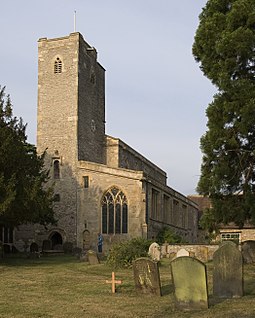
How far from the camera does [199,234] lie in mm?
53312

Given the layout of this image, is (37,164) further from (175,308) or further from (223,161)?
(175,308)

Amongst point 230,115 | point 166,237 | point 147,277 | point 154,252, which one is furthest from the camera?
point 166,237

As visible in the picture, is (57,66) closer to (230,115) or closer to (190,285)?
(230,115)

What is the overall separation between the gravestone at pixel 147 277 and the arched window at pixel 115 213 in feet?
71.4

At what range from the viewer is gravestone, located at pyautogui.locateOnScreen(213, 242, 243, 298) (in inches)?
472

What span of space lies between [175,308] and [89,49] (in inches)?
1294

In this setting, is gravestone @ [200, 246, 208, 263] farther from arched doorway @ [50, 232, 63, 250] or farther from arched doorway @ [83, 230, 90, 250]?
arched doorway @ [50, 232, 63, 250]

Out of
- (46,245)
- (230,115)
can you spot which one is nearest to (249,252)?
(230,115)

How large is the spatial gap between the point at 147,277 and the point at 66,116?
1051 inches

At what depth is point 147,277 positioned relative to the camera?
1270cm

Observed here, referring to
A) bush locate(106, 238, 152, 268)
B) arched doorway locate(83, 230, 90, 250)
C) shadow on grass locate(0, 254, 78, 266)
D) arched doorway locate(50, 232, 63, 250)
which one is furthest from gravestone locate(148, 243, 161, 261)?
arched doorway locate(50, 232, 63, 250)

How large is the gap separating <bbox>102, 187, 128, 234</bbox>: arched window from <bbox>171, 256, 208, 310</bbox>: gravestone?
77.1 feet

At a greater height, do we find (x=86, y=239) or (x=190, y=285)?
(x=86, y=239)

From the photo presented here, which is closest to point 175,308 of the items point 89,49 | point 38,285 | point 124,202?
point 38,285
